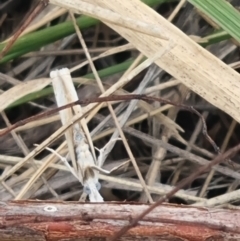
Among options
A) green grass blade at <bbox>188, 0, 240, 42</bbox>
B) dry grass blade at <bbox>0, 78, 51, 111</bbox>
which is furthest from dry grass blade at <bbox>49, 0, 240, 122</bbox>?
dry grass blade at <bbox>0, 78, 51, 111</bbox>

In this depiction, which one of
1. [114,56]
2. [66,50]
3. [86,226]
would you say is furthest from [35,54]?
[86,226]

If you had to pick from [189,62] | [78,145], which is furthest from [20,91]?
[189,62]

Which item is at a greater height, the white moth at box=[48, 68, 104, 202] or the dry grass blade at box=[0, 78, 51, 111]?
the dry grass blade at box=[0, 78, 51, 111]

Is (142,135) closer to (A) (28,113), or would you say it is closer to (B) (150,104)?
(B) (150,104)

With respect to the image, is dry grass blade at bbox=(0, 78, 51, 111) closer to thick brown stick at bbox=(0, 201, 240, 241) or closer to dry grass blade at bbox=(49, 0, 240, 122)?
dry grass blade at bbox=(49, 0, 240, 122)

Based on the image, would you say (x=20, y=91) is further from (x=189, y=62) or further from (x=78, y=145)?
(x=189, y=62)

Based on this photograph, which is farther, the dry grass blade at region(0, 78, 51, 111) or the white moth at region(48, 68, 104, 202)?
the dry grass blade at region(0, 78, 51, 111)

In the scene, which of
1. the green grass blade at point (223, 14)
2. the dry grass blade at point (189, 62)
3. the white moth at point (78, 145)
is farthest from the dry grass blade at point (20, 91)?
the green grass blade at point (223, 14)
